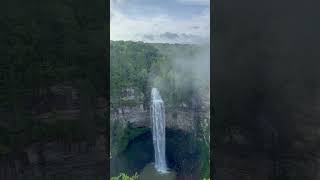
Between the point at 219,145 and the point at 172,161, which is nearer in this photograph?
the point at 219,145

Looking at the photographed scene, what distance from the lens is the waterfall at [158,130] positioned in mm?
18703

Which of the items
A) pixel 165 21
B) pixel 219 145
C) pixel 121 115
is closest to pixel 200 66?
pixel 165 21

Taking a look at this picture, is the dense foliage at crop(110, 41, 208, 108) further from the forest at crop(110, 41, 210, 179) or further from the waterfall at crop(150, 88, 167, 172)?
the waterfall at crop(150, 88, 167, 172)

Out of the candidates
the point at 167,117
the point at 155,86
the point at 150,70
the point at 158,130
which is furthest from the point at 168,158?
the point at 150,70

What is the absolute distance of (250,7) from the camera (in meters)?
2.62
